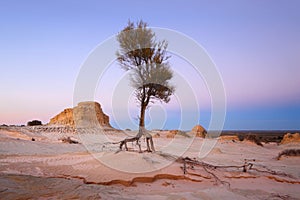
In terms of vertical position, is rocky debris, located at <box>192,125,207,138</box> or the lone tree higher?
the lone tree

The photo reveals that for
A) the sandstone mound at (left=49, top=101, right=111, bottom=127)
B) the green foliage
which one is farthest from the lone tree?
the sandstone mound at (left=49, top=101, right=111, bottom=127)

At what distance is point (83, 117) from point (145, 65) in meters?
17.4

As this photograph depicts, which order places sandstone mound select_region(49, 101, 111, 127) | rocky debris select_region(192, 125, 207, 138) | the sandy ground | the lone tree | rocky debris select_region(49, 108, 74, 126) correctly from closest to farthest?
1. the sandy ground
2. the lone tree
3. sandstone mound select_region(49, 101, 111, 127)
4. rocky debris select_region(49, 108, 74, 126)
5. rocky debris select_region(192, 125, 207, 138)

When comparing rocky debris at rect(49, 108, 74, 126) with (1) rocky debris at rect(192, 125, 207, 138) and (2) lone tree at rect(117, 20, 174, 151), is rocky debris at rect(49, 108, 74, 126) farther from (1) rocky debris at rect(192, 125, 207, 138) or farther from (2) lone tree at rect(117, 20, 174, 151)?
(2) lone tree at rect(117, 20, 174, 151)

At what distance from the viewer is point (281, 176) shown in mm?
8602

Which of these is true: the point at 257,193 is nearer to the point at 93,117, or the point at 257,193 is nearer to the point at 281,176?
the point at 281,176

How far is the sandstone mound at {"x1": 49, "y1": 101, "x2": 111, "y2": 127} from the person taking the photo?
25578 millimetres

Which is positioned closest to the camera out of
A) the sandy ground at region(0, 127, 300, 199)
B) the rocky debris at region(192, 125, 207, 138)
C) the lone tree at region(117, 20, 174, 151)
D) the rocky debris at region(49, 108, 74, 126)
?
the sandy ground at region(0, 127, 300, 199)

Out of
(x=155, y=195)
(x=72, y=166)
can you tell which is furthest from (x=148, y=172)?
(x=72, y=166)

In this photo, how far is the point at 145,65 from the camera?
10.1m

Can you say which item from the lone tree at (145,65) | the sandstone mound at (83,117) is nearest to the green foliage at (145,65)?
the lone tree at (145,65)

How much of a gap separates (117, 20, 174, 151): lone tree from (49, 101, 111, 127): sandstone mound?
15.8 metres

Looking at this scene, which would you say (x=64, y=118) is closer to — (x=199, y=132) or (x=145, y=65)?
(x=199, y=132)

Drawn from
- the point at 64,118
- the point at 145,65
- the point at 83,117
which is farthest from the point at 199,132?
the point at 145,65
